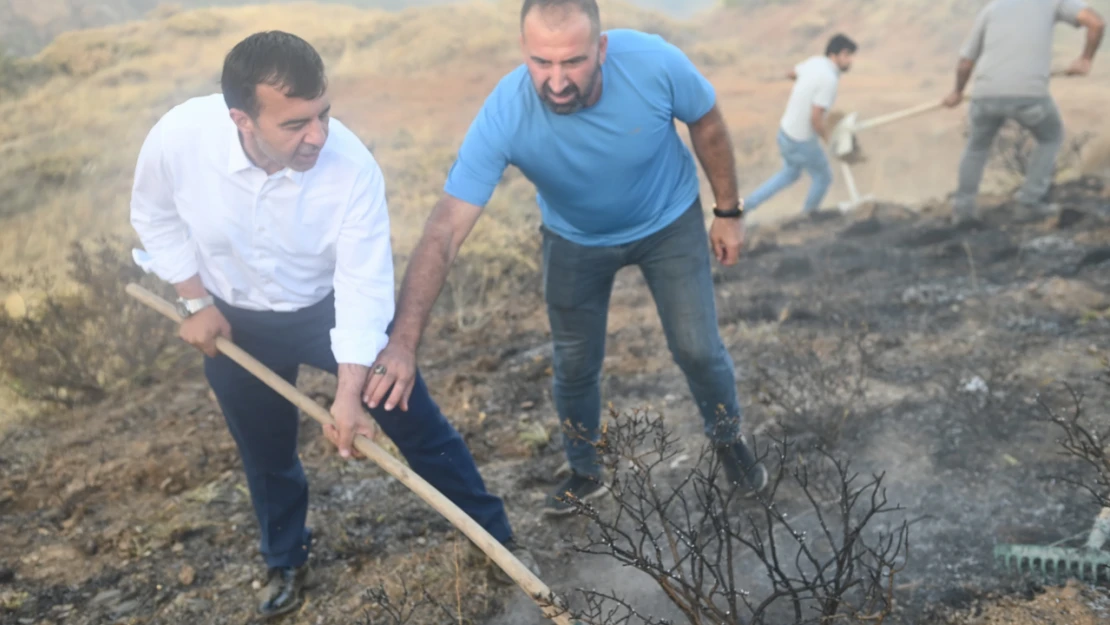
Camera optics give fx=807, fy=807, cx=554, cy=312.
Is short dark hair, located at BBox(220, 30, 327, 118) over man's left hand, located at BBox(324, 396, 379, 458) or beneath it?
over

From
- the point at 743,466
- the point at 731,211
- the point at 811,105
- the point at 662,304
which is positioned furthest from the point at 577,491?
the point at 811,105

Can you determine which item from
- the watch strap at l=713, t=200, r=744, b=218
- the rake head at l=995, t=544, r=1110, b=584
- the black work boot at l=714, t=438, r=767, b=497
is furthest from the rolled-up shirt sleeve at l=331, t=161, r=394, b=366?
the rake head at l=995, t=544, r=1110, b=584

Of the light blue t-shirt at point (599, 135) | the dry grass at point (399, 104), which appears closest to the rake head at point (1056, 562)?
the light blue t-shirt at point (599, 135)

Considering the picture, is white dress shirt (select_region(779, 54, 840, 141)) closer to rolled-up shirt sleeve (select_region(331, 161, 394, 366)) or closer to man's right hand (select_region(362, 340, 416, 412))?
rolled-up shirt sleeve (select_region(331, 161, 394, 366))

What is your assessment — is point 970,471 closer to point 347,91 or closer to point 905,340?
point 905,340

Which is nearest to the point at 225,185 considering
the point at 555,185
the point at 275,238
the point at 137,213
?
the point at 275,238

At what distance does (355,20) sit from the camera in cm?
1527

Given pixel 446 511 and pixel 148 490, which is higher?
pixel 446 511

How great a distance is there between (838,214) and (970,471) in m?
5.70

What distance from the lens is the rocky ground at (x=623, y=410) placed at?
2.82 meters

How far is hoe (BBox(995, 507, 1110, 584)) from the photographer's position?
2.40 m

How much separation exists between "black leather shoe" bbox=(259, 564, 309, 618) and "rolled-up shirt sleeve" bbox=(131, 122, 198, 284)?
111 centimetres

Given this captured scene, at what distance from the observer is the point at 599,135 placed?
255cm

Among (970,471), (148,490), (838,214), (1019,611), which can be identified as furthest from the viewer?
(838,214)
